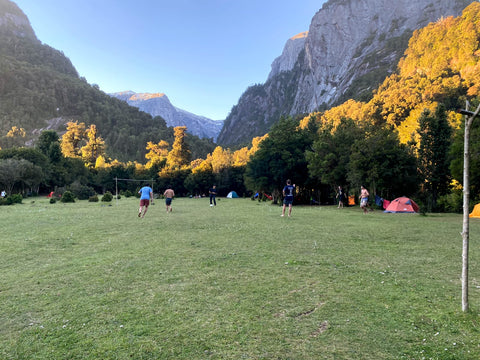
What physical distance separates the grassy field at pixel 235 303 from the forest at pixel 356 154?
6.35 metres

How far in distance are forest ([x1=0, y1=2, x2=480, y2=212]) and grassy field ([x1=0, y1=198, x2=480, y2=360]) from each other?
6.35 m

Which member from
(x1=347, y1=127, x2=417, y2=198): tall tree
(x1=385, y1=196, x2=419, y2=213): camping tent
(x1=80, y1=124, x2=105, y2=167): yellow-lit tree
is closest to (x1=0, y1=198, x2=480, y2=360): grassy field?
(x1=385, y1=196, x2=419, y2=213): camping tent

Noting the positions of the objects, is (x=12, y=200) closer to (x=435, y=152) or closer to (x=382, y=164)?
(x=382, y=164)

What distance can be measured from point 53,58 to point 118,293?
237421mm

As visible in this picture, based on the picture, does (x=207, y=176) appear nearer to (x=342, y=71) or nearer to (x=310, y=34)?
(x=342, y=71)

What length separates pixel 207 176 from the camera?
59.9 meters

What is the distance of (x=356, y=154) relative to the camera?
25.9 meters

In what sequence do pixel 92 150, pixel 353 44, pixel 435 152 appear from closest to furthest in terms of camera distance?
pixel 435 152
pixel 92 150
pixel 353 44

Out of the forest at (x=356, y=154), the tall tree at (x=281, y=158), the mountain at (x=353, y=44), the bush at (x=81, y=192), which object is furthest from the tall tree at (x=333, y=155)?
the mountain at (x=353, y=44)

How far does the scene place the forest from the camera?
26.1m

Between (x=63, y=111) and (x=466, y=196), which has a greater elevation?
(x=63, y=111)

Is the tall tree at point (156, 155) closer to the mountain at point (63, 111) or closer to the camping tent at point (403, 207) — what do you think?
the mountain at point (63, 111)

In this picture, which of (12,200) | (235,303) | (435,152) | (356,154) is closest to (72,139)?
(12,200)

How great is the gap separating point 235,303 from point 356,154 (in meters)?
25.0
